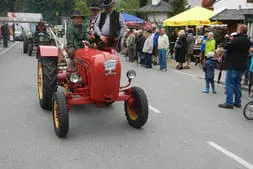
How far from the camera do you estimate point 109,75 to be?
588 cm

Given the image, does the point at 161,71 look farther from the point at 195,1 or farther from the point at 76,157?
the point at 195,1

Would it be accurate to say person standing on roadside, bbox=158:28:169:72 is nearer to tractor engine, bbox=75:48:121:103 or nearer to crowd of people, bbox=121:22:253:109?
crowd of people, bbox=121:22:253:109

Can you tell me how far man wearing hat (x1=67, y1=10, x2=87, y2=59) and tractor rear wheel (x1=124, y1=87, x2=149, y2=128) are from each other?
1621mm

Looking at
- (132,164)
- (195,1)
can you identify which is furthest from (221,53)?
(195,1)

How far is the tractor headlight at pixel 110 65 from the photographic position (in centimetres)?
583

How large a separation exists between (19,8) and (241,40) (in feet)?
277

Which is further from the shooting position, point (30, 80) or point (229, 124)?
point (30, 80)

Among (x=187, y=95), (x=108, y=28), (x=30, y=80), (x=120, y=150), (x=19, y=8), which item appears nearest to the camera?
(x=120, y=150)

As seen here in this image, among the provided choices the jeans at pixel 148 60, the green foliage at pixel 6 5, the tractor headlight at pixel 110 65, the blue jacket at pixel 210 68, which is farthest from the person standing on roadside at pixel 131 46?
the green foliage at pixel 6 5

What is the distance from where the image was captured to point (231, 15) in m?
19.3

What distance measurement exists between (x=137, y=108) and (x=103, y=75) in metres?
0.98

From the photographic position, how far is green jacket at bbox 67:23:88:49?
23.8 ft

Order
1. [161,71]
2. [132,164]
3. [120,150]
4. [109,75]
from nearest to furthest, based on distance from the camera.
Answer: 1. [132,164]
2. [120,150]
3. [109,75]
4. [161,71]

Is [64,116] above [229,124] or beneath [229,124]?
above
